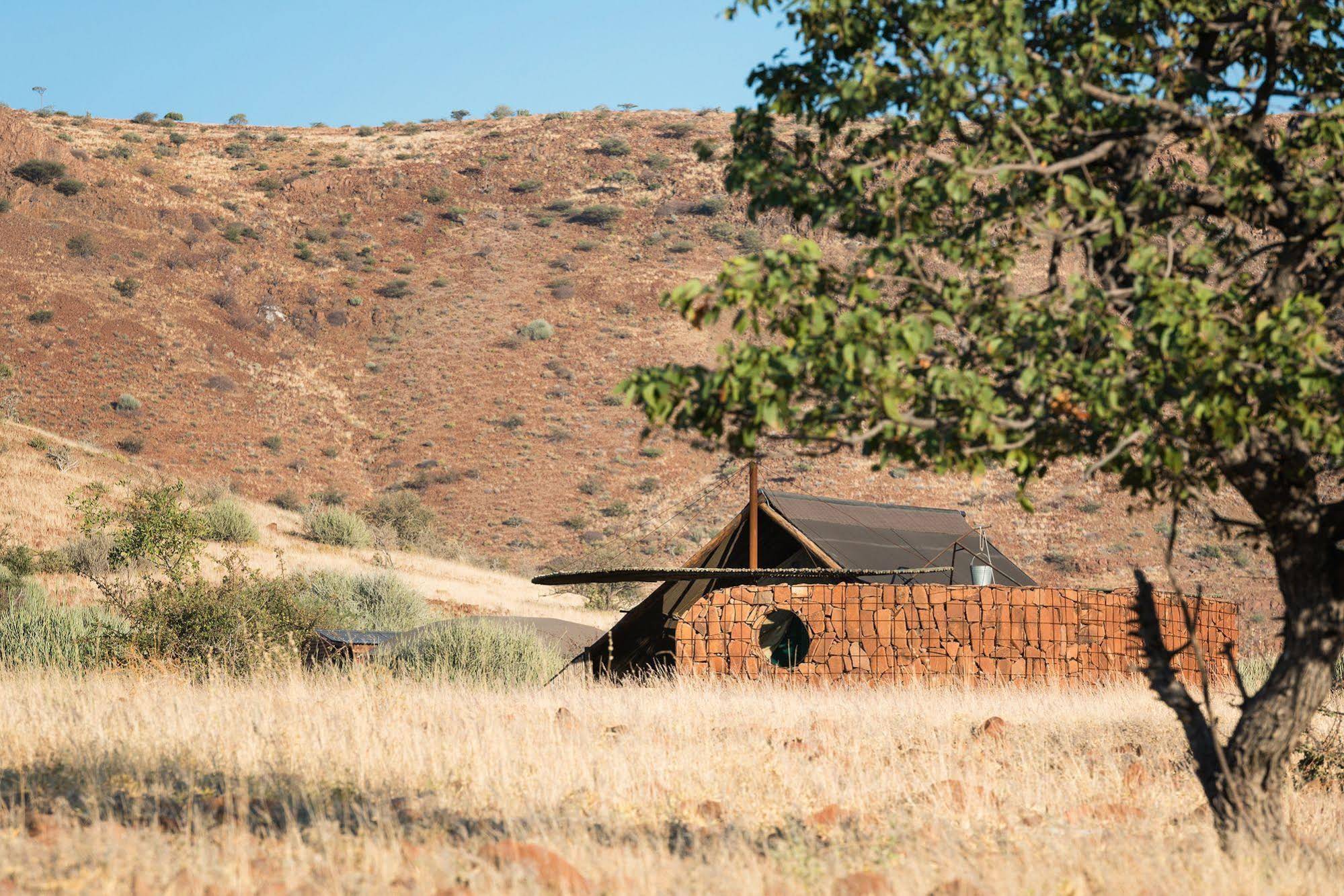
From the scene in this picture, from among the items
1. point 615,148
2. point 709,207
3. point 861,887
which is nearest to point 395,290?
point 709,207

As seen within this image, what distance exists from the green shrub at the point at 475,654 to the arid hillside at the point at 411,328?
28.6 meters

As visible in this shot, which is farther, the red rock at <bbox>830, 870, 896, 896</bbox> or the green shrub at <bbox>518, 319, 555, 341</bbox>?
the green shrub at <bbox>518, 319, 555, 341</bbox>

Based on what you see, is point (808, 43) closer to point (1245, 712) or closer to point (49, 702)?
point (1245, 712)

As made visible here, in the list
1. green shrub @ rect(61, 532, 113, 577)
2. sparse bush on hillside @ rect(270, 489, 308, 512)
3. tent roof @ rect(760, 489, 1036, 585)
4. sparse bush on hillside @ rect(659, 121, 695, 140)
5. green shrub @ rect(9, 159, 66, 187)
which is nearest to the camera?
tent roof @ rect(760, 489, 1036, 585)

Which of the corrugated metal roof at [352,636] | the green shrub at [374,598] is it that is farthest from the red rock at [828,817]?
the green shrub at [374,598]

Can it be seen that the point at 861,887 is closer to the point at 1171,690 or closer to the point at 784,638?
the point at 1171,690

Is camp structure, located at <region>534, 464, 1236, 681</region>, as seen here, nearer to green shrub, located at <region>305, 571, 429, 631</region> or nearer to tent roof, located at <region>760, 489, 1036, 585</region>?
tent roof, located at <region>760, 489, 1036, 585</region>

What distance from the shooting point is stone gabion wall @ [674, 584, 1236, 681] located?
17125mm

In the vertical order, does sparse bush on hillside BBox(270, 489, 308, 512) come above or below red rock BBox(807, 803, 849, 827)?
above

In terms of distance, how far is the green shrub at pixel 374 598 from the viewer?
27.5m

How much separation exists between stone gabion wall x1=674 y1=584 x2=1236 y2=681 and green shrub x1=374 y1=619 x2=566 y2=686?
2368 millimetres

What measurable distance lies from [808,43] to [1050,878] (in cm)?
416

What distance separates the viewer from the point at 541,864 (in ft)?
17.4

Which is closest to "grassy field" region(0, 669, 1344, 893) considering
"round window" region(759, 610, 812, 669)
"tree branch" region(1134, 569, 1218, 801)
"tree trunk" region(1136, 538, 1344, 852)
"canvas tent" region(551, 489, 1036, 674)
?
"tree trunk" region(1136, 538, 1344, 852)
